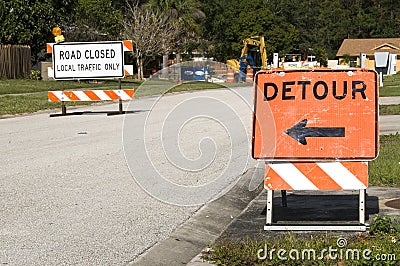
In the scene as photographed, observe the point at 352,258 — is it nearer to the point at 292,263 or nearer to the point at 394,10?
the point at 292,263

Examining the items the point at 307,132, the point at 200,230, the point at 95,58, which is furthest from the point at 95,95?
the point at 307,132

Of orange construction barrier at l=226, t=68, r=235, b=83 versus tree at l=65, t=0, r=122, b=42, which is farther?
tree at l=65, t=0, r=122, b=42

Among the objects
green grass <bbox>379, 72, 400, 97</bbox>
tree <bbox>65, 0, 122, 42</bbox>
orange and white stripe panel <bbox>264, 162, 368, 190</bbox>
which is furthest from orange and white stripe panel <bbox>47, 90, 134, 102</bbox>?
tree <bbox>65, 0, 122, 42</bbox>

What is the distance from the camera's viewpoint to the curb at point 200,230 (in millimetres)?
6840

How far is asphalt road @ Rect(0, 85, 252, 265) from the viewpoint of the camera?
7113 mm

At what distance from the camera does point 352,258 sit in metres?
6.23

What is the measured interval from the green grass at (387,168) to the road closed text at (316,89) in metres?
2.72

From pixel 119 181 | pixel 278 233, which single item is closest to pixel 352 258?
pixel 278 233

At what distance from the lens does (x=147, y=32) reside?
60938 millimetres

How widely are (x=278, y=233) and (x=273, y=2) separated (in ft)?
335

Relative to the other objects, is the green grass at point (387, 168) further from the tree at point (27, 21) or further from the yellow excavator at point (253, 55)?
the yellow excavator at point (253, 55)

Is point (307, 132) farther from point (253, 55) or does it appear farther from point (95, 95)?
point (253, 55)

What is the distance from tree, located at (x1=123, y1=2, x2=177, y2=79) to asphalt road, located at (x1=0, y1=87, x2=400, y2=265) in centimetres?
4226

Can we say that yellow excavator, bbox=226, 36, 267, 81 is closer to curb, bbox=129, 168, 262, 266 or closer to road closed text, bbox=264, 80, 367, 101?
curb, bbox=129, 168, 262, 266
